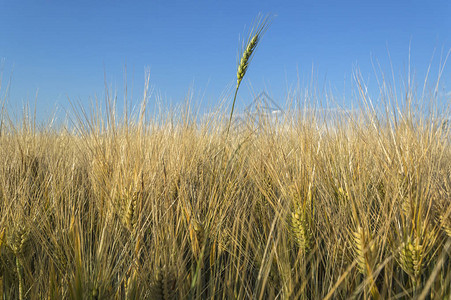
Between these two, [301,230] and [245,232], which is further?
[245,232]

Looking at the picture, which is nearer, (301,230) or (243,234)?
(301,230)

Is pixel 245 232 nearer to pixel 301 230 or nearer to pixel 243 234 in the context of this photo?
pixel 243 234

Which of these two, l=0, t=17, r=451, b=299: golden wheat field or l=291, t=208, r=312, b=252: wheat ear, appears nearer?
l=0, t=17, r=451, b=299: golden wheat field

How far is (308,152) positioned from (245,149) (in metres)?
0.56

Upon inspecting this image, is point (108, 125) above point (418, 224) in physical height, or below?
above

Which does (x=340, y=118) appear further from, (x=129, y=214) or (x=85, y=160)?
(x=85, y=160)

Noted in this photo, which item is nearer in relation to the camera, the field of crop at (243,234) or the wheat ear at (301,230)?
the field of crop at (243,234)

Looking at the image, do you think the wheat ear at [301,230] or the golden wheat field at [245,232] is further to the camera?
the wheat ear at [301,230]

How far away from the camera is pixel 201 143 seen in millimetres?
1735

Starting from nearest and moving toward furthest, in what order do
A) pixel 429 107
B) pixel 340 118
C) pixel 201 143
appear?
pixel 429 107 → pixel 201 143 → pixel 340 118

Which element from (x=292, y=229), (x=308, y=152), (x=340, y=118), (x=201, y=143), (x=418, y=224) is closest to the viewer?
(x=418, y=224)

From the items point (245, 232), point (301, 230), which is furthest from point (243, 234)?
point (301, 230)

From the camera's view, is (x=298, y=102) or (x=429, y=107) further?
(x=298, y=102)

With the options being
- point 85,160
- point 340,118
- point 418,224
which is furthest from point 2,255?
point 340,118
